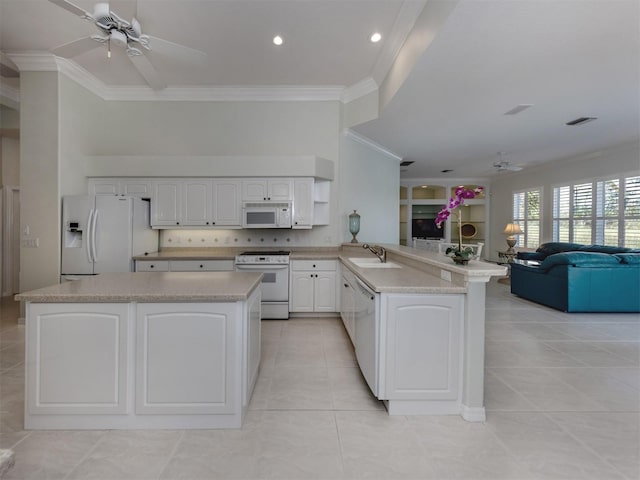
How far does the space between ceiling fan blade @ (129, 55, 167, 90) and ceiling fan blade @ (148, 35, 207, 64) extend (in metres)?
0.34

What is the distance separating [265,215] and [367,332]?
8.61ft

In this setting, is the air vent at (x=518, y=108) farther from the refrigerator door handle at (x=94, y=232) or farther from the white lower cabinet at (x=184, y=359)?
the refrigerator door handle at (x=94, y=232)

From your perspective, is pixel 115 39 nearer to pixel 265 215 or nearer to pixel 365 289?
pixel 265 215

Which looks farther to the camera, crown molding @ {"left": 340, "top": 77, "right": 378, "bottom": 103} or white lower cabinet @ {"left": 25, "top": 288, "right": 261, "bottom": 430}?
crown molding @ {"left": 340, "top": 77, "right": 378, "bottom": 103}

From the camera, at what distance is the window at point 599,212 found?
5926mm

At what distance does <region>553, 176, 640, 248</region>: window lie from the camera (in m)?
5.93

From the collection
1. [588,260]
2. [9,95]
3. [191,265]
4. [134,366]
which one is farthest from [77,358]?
[588,260]

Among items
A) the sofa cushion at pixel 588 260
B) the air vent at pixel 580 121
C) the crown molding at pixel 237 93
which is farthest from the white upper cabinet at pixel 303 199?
the air vent at pixel 580 121

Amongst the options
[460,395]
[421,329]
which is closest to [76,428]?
[421,329]

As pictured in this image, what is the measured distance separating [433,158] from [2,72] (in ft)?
24.1

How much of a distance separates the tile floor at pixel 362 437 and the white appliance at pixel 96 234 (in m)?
1.28

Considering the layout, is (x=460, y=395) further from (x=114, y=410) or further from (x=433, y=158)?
(x=433, y=158)

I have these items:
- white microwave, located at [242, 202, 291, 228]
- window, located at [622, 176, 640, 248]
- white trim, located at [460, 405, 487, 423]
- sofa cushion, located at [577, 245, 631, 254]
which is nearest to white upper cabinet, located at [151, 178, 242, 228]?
white microwave, located at [242, 202, 291, 228]

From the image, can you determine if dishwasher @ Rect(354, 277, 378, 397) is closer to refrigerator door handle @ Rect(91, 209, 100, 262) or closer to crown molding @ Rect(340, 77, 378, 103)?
crown molding @ Rect(340, 77, 378, 103)
